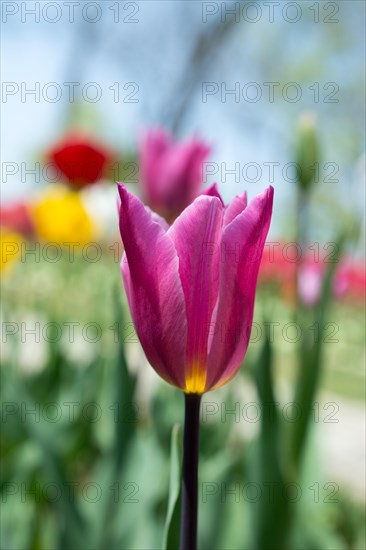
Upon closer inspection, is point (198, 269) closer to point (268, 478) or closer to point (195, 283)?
point (195, 283)

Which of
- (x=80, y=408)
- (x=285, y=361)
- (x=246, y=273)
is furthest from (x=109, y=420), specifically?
(x=285, y=361)

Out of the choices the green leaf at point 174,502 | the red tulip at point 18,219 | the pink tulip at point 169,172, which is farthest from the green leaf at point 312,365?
the red tulip at point 18,219

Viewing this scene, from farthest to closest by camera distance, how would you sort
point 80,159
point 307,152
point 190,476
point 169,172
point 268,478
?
point 80,159 → point 169,172 → point 307,152 → point 268,478 → point 190,476

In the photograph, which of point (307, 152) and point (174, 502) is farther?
point (307, 152)

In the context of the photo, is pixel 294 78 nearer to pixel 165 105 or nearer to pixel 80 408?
pixel 165 105

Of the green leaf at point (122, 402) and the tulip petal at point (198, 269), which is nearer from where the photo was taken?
the tulip petal at point (198, 269)

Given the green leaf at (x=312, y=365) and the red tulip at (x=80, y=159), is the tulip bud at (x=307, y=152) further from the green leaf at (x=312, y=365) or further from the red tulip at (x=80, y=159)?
the red tulip at (x=80, y=159)

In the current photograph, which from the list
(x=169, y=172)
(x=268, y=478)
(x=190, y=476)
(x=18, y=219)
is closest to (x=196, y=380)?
(x=190, y=476)

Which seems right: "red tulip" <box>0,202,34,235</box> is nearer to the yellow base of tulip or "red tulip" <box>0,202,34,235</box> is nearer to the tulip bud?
the tulip bud
